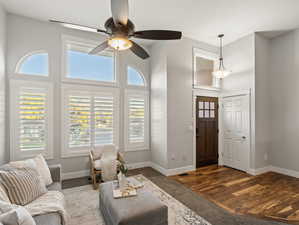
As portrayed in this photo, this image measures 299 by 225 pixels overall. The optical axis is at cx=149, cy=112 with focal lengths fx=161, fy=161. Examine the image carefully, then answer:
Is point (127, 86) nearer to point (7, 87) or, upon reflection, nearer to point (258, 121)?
point (7, 87)

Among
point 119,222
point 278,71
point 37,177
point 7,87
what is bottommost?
point 119,222

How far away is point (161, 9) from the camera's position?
10.4 ft

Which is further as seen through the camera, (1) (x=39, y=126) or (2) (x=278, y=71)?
(2) (x=278, y=71)

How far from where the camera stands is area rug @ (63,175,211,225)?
2.26 meters

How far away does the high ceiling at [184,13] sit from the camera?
9.87 ft

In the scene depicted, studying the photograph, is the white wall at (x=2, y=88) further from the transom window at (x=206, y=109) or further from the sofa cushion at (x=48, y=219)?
the transom window at (x=206, y=109)

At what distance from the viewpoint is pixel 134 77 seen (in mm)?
4680

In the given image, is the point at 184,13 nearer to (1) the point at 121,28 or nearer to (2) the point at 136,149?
(1) the point at 121,28

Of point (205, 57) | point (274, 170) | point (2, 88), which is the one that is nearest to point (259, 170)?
point (274, 170)

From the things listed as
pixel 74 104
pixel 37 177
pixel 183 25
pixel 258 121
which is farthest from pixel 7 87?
pixel 258 121

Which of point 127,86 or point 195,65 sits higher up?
point 195,65

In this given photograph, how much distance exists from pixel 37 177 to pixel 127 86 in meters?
3.00

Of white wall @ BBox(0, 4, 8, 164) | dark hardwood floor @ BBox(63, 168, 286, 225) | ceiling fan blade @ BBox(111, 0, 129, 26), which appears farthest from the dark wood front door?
white wall @ BBox(0, 4, 8, 164)

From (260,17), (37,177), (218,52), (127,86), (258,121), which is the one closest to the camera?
(37,177)
